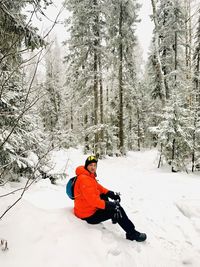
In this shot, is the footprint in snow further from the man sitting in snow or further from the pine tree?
the pine tree

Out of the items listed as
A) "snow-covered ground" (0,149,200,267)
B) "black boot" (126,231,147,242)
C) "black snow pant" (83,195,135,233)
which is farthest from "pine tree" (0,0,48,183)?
"black boot" (126,231,147,242)

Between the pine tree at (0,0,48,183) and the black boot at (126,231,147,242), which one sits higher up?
the pine tree at (0,0,48,183)

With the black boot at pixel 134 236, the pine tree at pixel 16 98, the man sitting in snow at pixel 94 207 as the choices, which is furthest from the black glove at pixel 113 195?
the pine tree at pixel 16 98

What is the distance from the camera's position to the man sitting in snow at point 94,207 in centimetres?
447

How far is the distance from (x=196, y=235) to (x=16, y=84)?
18.4 feet

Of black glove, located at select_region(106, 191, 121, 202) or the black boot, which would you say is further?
black glove, located at select_region(106, 191, 121, 202)

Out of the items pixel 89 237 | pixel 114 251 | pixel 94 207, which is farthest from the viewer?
pixel 94 207

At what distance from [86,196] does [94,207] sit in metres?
0.29

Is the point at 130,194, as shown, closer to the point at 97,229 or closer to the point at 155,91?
the point at 97,229

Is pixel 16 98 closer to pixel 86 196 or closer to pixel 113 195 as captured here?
pixel 113 195

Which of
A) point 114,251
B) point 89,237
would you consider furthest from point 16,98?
point 114,251

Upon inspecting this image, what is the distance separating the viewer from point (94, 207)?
15.1 feet

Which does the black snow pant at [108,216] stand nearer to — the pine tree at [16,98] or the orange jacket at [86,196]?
the orange jacket at [86,196]

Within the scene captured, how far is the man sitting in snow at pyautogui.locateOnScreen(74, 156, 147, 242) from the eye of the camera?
4469 millimetres
